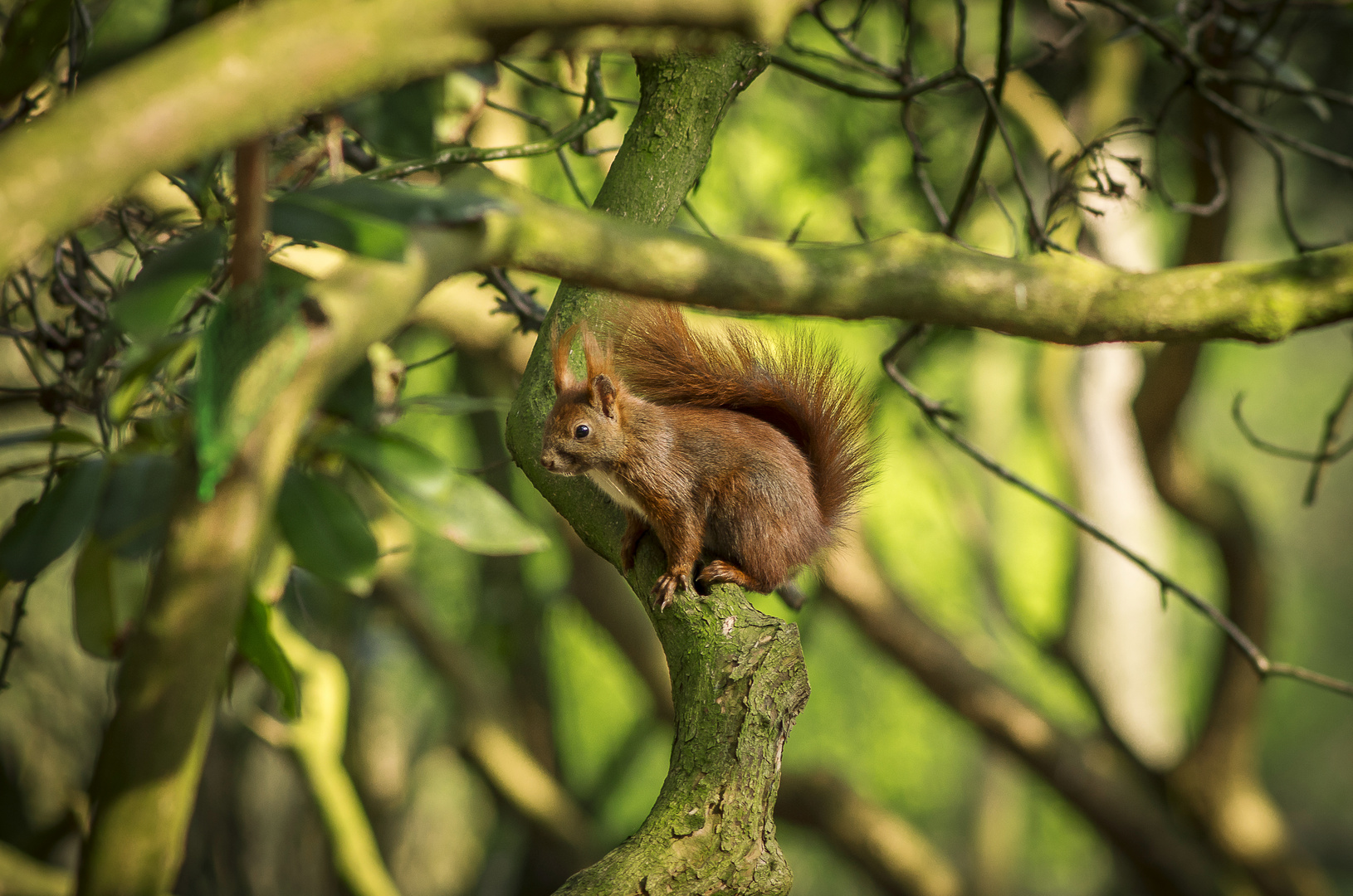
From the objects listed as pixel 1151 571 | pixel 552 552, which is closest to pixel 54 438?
pixel 1151 571

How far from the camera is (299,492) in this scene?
1.20 meters

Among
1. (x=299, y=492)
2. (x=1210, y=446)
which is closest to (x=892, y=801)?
(x=1210, y=446)

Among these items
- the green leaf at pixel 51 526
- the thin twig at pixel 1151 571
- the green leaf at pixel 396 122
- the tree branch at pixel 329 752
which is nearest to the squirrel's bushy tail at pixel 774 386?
the thin twig at pixel 1151 571

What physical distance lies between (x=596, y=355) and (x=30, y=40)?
0.71 meters

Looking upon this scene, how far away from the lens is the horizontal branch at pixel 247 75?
421mm

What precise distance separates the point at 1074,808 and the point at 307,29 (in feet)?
12.1

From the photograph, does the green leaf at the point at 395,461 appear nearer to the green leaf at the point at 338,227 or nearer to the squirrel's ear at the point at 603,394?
the squirrel's ear at the point at 603,394

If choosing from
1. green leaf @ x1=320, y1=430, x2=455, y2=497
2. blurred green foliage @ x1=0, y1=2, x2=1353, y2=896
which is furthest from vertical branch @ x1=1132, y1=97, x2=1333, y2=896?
green leaf @ x1=320, y1=430, x2=455, y2=497

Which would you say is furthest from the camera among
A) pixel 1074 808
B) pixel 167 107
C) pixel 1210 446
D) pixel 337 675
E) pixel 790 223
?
pixel 1210 446

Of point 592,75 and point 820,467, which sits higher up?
point 592,75

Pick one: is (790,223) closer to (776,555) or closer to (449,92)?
(449,92)

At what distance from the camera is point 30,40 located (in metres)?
1.04

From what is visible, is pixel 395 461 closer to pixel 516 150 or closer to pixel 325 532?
pixel 325 532

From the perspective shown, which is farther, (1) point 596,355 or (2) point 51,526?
(1) point 596,355
